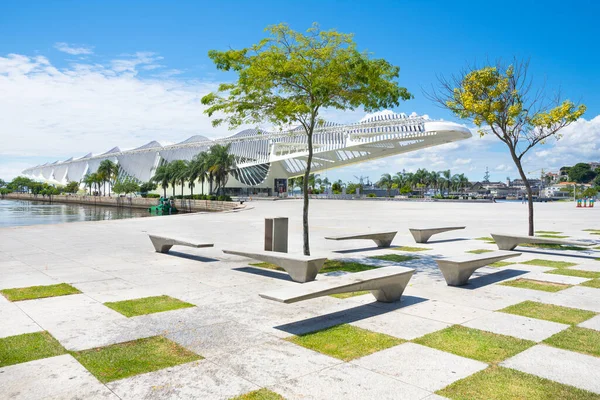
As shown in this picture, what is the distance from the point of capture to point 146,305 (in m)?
6.16

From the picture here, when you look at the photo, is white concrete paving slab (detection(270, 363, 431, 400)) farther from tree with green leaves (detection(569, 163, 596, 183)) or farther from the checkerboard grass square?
tree with green leaves (detection(569, 163, 596, 183))

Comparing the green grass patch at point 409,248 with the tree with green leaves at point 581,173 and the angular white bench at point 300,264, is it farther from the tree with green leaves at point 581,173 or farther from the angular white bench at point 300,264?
the tree with green leaves at point 581,173

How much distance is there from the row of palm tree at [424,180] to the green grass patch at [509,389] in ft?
444

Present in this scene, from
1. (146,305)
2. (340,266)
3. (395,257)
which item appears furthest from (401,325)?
(395,257)

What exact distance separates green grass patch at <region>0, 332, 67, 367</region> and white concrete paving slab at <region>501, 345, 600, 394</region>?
4186mm

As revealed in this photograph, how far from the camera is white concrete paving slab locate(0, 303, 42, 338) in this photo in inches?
197

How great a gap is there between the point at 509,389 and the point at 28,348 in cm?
432

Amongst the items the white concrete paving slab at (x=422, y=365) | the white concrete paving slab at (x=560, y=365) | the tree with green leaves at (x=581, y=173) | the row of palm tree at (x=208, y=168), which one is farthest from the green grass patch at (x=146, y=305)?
the tree with green leaves at (x=581, y=173)

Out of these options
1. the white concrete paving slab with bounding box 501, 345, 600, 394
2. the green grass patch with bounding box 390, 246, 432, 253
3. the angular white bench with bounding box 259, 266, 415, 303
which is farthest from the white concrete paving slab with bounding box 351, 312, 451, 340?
the green grass patch with bounding box 390, 246, 432, 253

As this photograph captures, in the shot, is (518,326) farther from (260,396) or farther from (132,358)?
(132,358)

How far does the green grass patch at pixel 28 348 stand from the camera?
422 cm

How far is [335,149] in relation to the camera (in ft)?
259

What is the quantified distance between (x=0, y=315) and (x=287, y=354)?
12.1ft

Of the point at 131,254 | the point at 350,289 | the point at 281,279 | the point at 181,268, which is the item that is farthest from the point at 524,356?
the point at 131,254
